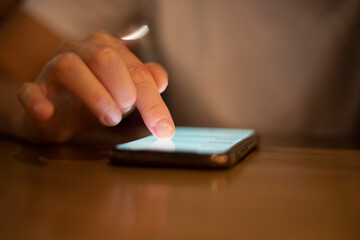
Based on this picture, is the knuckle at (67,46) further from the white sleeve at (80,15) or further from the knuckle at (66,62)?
the white sleeve at (80,15)

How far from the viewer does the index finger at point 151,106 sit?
21.3 inches

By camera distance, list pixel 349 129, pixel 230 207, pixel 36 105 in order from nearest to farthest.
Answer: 1. pixel 230 207
2. pixel 36 105
3. pixel 349 129

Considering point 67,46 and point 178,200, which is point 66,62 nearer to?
point 67,46

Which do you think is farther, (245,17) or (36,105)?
(245,17)

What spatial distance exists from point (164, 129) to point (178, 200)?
23 cm

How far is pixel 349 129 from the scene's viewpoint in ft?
3.43

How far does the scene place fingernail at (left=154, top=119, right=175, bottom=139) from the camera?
0.54 metres

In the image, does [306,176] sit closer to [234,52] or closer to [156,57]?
[234,52]

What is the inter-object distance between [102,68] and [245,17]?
0.65 m

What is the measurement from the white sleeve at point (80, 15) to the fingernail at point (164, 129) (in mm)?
703

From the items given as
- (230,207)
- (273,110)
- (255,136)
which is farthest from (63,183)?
(273,110)

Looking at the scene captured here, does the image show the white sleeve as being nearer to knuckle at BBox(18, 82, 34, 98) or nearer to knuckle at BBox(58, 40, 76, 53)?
knuckle at BBox(58, 40, 76, 53)

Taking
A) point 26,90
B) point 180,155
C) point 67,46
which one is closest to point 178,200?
point 180,155

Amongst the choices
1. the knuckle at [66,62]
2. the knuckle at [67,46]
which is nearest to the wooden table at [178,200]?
the knuckle at [66,62]
